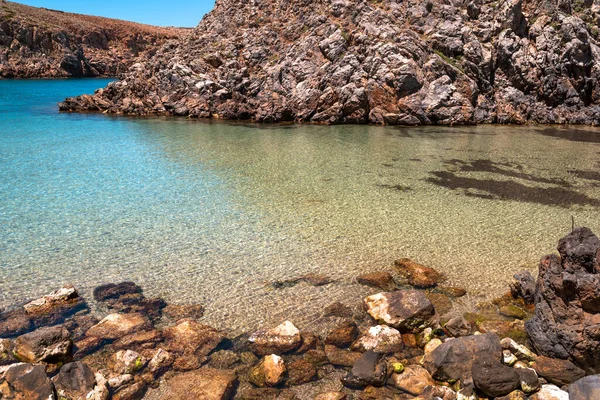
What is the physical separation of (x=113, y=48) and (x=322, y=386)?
560 ft

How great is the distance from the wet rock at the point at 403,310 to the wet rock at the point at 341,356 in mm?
1276

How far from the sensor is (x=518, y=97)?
139 feet

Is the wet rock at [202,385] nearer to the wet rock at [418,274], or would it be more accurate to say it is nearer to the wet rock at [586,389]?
the wet rock at [586,389]

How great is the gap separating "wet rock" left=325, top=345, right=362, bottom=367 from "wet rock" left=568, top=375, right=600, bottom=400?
3595 millimetres

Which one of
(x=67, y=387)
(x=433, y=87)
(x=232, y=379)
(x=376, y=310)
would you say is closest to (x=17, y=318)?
(x=67, y=387)

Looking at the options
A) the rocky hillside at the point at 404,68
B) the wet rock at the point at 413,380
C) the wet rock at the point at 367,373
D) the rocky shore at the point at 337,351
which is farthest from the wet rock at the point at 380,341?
the rocky hillside at the point at 404,68

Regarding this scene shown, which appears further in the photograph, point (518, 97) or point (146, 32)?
point (146, 32)

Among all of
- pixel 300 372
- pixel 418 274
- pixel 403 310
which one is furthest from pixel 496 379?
pixel 418 274

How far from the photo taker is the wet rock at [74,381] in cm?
700

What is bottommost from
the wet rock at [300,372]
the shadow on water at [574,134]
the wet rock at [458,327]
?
the wet rock at [300,372]

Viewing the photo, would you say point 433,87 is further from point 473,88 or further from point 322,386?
point 322,386

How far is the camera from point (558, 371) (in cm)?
720

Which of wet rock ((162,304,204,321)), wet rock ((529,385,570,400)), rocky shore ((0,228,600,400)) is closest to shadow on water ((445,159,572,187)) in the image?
rocky shore ((0,228,600,400))

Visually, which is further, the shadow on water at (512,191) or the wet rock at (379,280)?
the shadow on water at (512,191)
